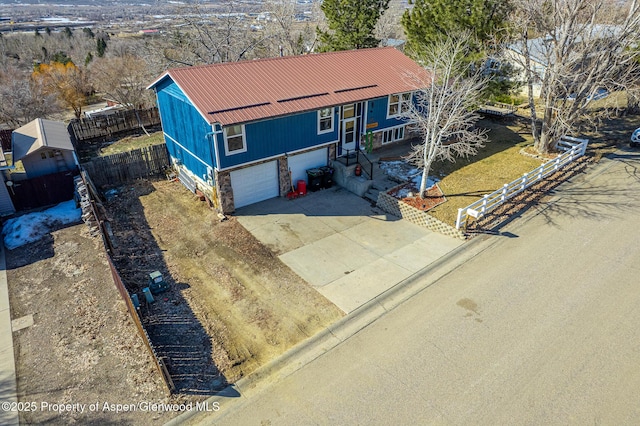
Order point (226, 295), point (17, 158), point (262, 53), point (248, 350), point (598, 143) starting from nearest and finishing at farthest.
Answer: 1. point (248, 350)
2. point (226, 295)
3. point (17, 158)
4. point (598, 143)
5. point (262, 53)

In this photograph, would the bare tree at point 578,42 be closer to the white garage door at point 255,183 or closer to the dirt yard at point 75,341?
the white garage door at point 255,183

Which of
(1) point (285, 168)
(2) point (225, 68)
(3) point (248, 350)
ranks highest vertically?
(2) point (225, 68)

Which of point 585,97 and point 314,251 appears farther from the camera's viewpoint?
point 585,97

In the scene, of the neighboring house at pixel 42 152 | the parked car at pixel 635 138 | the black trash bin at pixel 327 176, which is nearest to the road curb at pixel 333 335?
the black trash bin at pixel 327 176

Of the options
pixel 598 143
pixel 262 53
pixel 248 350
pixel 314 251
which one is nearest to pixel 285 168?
pixel 314 251

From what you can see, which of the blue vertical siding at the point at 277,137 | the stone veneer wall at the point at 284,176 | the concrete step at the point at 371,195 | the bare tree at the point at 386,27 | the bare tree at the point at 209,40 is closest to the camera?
the blue vertical siding at the point at 277,137

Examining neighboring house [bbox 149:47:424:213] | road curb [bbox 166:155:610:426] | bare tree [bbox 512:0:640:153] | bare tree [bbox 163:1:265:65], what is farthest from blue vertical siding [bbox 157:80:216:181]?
bare tree [bbox 512:0:640:153]

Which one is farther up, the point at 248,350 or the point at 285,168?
the point at 285,168

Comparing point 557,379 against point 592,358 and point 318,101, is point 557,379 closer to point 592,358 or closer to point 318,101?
point 592,358
